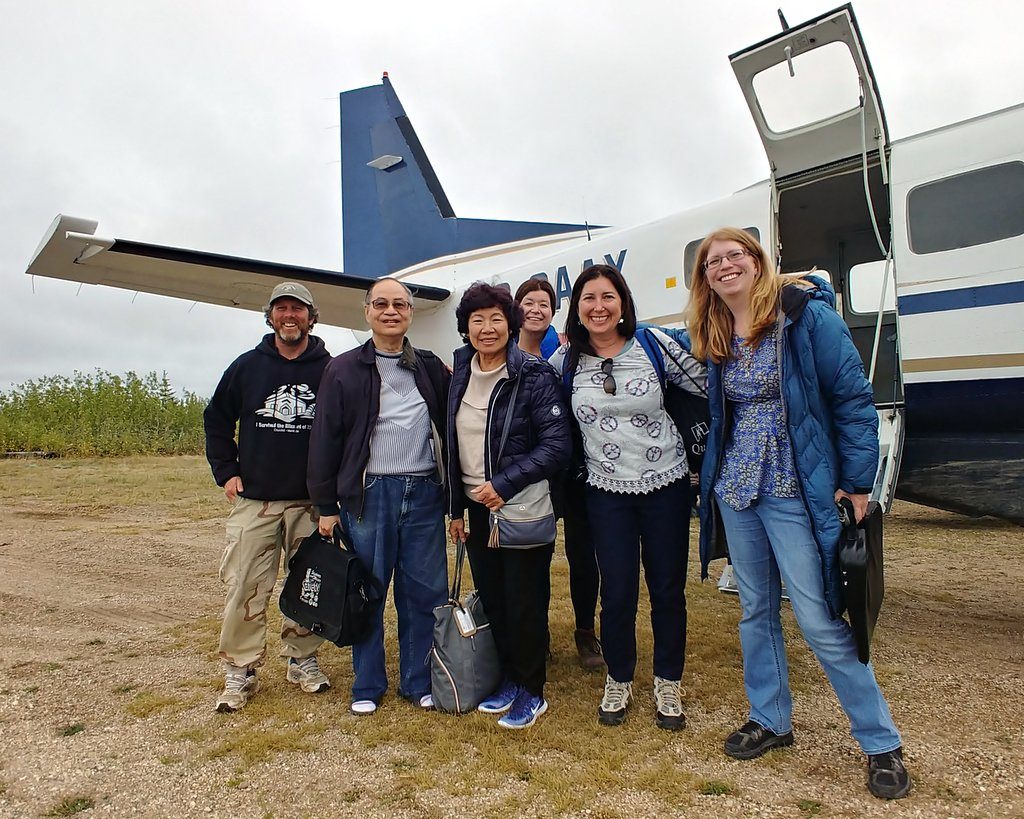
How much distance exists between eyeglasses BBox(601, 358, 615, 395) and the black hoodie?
135 centimetres

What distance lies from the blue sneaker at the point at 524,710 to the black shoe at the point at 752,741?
0.73 meters

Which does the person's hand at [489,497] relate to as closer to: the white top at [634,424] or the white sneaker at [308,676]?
the white top at [634,424]

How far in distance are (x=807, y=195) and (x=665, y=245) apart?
1.06 m

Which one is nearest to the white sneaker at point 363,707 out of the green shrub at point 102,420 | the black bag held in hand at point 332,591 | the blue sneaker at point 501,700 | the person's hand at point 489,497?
the black bag held in hand at point 332,591

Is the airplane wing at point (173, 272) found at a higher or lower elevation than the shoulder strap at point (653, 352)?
higher

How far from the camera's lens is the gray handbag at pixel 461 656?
8.96ft

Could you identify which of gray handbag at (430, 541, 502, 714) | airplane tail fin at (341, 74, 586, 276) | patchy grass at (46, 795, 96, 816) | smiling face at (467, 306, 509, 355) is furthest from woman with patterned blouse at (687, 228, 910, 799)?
airplane tail fin at (341, 74, 586, 276)

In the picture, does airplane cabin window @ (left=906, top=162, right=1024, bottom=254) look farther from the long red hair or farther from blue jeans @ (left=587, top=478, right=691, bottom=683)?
blue jeans @ (left=587, top=478, right=691, bottom=683)

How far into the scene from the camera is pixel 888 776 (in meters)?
2.08

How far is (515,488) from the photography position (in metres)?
2.53

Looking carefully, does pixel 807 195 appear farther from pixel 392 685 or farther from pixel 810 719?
pixel 392 685

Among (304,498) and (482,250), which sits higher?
(482,250)

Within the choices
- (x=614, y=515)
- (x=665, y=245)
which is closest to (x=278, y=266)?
(x=665, y=245)

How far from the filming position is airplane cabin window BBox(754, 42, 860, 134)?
142 inches
